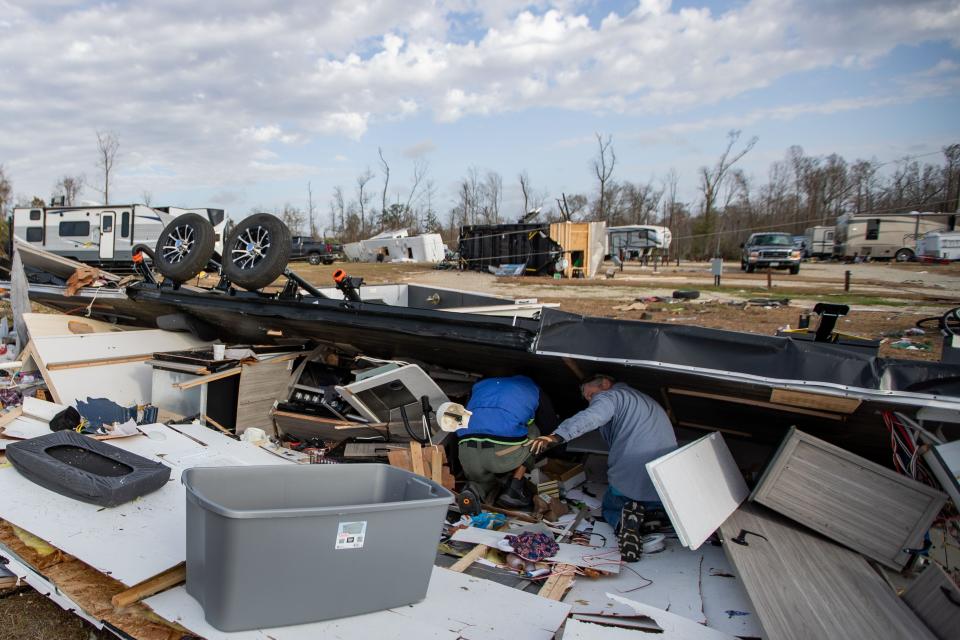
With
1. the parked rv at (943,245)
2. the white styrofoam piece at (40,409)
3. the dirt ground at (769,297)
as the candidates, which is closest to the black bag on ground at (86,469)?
the white styrofoam piece at (40,409)

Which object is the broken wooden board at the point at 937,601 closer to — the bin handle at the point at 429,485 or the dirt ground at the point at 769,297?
the bin handle at the point at 429,485

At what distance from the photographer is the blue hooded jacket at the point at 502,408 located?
4.29 meters

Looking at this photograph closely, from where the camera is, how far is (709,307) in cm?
1222

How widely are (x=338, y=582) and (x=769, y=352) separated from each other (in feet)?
7.30

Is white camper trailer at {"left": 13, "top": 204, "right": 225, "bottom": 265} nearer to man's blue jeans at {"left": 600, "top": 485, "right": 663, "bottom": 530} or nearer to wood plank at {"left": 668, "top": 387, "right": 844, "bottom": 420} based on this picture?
man's blue jeans at {"left": 600, "top": 485, "right": 663, "bottom": 530}

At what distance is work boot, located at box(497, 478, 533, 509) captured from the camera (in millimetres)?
4336

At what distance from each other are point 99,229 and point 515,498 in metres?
17.9

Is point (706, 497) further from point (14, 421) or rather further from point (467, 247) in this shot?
point (467, 247)

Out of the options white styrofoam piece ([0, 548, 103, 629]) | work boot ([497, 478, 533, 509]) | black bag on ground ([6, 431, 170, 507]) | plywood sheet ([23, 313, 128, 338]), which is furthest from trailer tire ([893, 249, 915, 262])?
white styrofoam piece ([0, 548, 103, 629])

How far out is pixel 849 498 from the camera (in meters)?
3.46

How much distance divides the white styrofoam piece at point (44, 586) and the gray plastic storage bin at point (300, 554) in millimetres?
531

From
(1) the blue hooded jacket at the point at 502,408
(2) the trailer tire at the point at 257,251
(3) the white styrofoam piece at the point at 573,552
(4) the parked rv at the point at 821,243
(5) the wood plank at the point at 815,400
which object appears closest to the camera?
(5) the wood plank at the point at 815,400

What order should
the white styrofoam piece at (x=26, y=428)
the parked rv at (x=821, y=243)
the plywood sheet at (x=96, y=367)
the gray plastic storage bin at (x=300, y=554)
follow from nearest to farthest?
the gray plastic storage bin at (x=300, y=554) < the white styrofoam piece at (x=26, y=428) < the plywood sheet at (x=96, y=367) < the parked rv at (x=821, y=243)

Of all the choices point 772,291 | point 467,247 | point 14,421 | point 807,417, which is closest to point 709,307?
point 772,291
